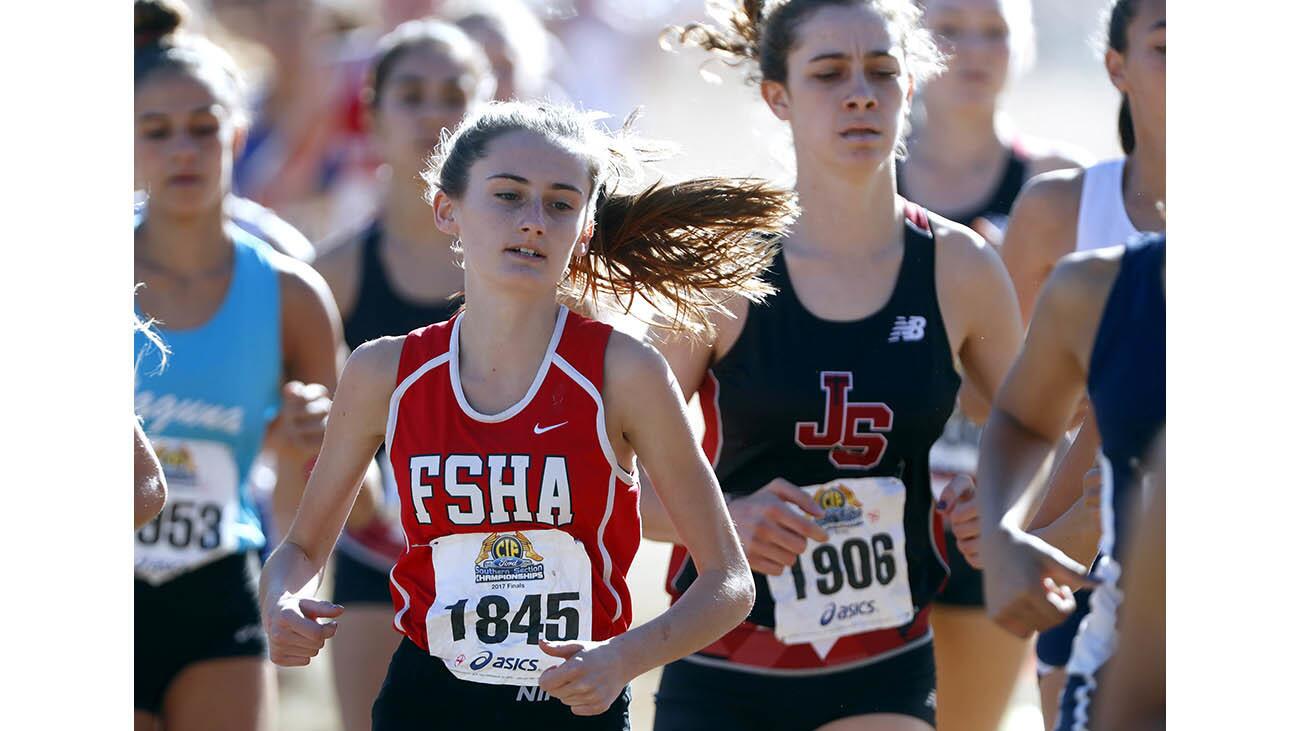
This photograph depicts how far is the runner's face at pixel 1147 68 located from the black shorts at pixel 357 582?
2397mm

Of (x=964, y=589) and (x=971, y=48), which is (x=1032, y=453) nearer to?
(x=964, y=589)

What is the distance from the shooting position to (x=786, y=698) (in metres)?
3.55

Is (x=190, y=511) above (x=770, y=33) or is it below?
below

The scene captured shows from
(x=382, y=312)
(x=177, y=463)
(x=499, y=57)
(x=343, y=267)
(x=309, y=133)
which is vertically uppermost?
(x=499, y=57)

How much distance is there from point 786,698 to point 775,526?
404 mm

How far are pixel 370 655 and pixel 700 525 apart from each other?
2.00 metres

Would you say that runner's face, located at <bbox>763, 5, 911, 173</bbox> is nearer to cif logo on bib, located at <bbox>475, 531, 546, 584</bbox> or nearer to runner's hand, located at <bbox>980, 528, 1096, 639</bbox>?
runner's hand, located at <bbox>980, 528, 1096, 639</bbox>

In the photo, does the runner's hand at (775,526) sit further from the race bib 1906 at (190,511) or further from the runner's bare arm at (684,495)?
the race bib 1906 at (190,511)

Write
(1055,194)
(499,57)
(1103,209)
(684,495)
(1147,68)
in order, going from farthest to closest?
A: (499,57), (1055,194), (1103,209), (1147,68), (684,495)

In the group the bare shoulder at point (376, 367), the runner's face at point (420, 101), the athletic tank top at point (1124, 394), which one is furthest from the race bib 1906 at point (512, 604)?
the runner's face at point (420, 101)

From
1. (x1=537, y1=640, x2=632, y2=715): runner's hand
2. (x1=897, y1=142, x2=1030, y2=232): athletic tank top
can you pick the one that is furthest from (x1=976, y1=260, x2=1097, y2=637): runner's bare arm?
(x1=897, y1=142, x2=1030, y2=232): athletic tank top

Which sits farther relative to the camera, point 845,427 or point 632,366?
point 845,427

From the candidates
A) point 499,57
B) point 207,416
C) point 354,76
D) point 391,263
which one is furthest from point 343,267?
point 354,76

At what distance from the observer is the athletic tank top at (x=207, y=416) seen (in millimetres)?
4090
